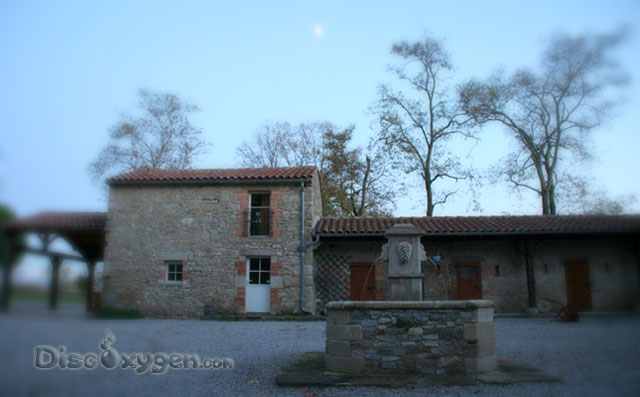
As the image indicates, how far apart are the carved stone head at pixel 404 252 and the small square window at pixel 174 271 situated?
8485 millimetres

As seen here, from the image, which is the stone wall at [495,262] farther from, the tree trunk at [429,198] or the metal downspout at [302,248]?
the tree trunk at [429,198]

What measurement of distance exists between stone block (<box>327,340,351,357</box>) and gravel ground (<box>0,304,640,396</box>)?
0.67 metres

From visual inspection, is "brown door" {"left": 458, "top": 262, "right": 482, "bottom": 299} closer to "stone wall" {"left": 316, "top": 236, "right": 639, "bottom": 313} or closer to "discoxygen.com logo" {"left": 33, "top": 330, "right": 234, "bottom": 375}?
"stone wall" {"left": 316, "top": 236, "right": 639, "bottom": 313}

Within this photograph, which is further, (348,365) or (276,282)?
(276,282)

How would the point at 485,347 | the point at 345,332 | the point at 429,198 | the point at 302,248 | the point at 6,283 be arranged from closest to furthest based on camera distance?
the point at 6,283 < the point at 485,347 < the point at 345,332 < the point at 302,248 < the point at 429,198

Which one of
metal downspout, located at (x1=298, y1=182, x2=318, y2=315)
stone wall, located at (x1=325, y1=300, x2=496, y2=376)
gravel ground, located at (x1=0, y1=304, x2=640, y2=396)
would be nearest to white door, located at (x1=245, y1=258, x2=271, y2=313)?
metal downspout, located at (x1=298, y1=182, x2=318, y2=315)

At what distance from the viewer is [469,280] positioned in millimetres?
12891

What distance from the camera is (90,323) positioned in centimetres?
180

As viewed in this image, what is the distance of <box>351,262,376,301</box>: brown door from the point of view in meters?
12.9

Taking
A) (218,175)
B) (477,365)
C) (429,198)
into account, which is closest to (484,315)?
(477,365)

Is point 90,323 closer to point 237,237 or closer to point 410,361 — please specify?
point 410,361

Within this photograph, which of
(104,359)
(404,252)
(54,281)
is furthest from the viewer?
(404,252)

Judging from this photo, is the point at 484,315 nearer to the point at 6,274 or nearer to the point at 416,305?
the point at 416,305

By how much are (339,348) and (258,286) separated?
775 cm
